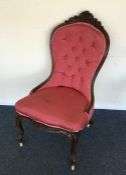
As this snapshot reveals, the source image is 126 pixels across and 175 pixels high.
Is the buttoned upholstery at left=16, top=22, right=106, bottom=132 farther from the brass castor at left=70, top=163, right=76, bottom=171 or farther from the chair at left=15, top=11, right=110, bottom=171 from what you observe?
the brass castor at left=70, top=163, right=76, bottom=171

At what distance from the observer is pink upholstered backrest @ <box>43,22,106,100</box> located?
2033 millimetres

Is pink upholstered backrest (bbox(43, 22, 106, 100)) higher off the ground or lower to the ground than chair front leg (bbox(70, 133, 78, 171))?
higher

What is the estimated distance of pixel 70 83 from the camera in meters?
2.17

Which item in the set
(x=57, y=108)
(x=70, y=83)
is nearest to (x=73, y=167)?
(x=57, y=108)

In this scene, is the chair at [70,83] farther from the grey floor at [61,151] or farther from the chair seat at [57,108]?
the grey floor at [61,151]

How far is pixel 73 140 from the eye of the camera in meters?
1.82

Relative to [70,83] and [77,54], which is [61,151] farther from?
[77,54]

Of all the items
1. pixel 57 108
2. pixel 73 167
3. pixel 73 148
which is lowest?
pixel 73 167

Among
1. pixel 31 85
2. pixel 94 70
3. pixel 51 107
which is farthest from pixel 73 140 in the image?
pixel 31 85

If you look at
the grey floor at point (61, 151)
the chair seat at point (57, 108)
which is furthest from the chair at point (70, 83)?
the grey floor at point (61, 151)

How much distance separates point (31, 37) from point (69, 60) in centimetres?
43

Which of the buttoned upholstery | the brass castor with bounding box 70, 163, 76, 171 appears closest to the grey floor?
the brass castor with bounding box 70, 163, 76, 171

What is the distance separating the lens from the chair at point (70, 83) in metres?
1.83

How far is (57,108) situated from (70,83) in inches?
14.3
